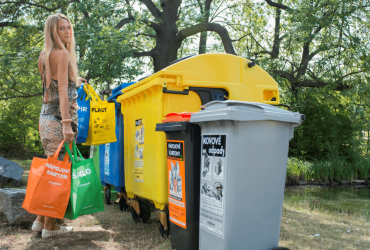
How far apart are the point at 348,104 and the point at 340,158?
203 cm

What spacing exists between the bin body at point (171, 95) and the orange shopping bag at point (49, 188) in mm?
817

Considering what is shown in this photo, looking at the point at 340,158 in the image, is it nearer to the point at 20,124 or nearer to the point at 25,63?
the point at 25,63

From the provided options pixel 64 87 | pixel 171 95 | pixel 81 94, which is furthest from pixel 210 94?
pixel 81 94

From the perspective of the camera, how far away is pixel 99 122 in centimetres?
374

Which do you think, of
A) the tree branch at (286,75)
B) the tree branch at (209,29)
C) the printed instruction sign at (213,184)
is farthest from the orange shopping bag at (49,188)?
the tree branch at (286,75)

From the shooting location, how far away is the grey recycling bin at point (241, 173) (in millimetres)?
2254

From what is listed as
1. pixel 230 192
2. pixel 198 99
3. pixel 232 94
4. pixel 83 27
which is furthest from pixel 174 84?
pixel 83 27

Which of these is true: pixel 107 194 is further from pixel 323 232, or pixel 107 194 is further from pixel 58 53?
pixel 323 232

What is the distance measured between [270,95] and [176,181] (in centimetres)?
168

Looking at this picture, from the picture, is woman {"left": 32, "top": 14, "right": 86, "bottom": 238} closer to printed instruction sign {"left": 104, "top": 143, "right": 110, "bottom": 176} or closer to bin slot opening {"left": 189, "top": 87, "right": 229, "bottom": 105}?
bin slot opening {"left": 189, "top": 87, "right": 229, "bottom": 105}

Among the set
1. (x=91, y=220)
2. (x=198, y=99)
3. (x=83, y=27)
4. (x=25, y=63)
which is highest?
(x=83, y=27)

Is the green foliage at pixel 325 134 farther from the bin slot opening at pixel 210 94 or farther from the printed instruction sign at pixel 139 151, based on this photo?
the printed instruction sign at pixel 139 151

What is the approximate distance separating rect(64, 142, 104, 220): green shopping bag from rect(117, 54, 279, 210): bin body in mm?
554

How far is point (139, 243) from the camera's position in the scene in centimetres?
307
